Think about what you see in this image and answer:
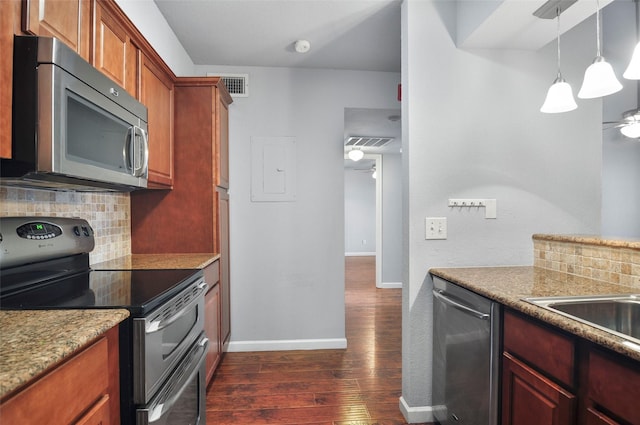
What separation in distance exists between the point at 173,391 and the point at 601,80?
2.07m

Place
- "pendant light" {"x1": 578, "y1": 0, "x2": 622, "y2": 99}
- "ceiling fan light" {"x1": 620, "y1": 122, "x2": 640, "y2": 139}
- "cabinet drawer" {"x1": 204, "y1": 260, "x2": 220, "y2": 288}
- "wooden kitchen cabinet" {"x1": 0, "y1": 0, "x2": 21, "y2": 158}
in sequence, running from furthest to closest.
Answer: "ceiling fan light" {"x1": 620, "y1": 122, "x2": 640, "y2": 139}, "cabinet drawer" {"x1": 204, "y1": 260, "x2": 220, "y2": 288}, "pendant light" {"x1": 578, "y1": 0, "x2": 622, "y2": 99}, "wooden kitchen cabinet" {"x1": 0, "y1": 0, "x2": 21, "y2": 158}

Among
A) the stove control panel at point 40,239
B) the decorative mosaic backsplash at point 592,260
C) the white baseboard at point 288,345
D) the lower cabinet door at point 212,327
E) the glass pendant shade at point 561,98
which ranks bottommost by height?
the white baseboard at point 288,345

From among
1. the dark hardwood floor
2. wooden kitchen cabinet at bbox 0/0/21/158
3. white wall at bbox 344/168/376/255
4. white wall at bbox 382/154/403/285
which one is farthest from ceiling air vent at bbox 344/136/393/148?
wooden kitchen cabinet at bbox 0/0/21/158

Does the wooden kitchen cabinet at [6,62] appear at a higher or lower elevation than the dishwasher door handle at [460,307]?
higher

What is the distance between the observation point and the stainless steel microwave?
3.38ft

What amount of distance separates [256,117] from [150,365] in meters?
2.32

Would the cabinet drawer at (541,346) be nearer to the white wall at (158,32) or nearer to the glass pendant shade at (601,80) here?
the glass pendant shade at (601,80)

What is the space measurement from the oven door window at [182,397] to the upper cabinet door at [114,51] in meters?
1.32

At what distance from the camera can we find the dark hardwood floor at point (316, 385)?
203cm

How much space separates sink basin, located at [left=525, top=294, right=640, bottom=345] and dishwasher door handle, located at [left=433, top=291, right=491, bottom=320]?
22cm

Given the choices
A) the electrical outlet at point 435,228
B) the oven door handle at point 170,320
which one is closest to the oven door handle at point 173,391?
the oven door handle at point 170,320

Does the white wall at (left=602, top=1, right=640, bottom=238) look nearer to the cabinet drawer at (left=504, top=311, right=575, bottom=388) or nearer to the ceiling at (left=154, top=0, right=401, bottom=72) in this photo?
the ceiling at (left=154, top=0, right=401, bottom=72)

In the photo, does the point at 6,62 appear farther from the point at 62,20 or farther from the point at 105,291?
the point at 105,291

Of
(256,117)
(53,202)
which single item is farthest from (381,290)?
(53,202)
